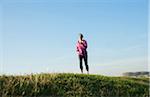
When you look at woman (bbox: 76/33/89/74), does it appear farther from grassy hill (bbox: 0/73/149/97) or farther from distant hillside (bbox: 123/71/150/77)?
distant hillside (bbox: 123/71/150/77)

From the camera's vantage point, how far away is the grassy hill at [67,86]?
65.2ft

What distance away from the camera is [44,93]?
19.9 metres

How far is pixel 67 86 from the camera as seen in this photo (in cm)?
2072

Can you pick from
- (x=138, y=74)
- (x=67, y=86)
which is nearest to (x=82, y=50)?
(x=67, y=86)

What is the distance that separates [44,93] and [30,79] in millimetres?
1338

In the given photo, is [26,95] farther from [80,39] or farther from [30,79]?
[80,39]

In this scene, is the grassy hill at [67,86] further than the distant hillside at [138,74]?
No

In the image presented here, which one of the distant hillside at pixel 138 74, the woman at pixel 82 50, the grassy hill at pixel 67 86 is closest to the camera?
the grassy hill at pixel 67 86

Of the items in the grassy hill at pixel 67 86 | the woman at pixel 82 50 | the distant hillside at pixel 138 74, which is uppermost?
the woman at pixel 82 50

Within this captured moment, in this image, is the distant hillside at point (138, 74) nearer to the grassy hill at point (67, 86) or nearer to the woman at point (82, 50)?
the woman at point (82, 50)

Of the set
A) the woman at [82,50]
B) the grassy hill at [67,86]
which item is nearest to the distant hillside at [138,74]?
the woman at [82,50]

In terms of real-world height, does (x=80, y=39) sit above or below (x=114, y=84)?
above

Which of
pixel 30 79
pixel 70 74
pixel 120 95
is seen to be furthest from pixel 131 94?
pixel 30 79

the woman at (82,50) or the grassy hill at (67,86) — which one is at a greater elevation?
the woman at (82,50)
